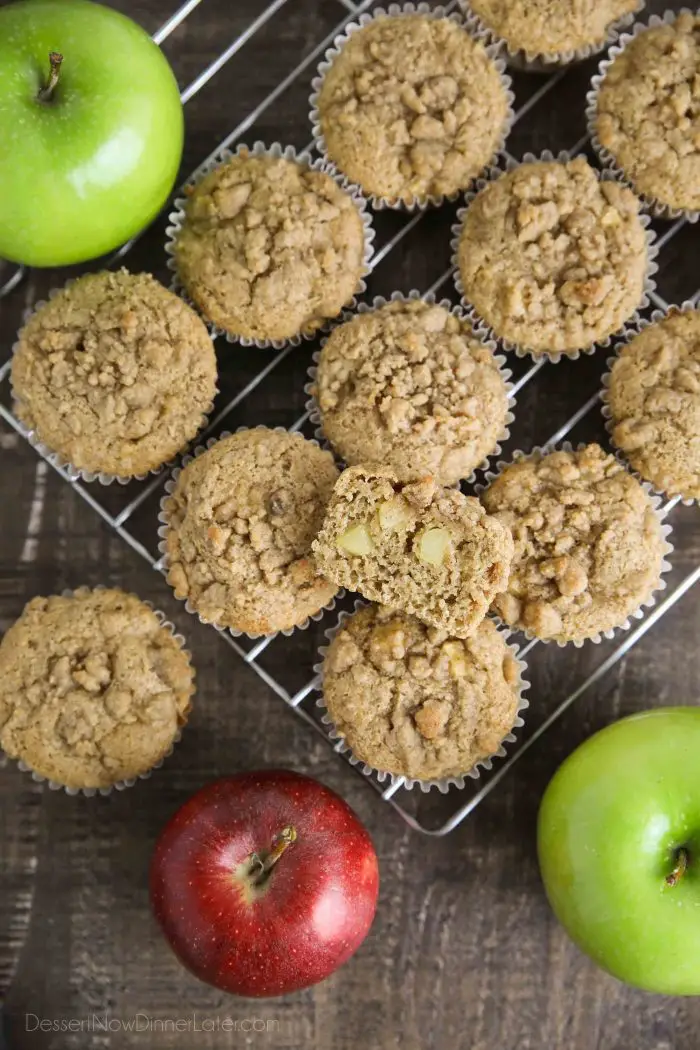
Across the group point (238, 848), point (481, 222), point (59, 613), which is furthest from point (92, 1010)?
point (481, 222)

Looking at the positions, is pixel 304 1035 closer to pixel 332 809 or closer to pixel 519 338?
pixel 332 809

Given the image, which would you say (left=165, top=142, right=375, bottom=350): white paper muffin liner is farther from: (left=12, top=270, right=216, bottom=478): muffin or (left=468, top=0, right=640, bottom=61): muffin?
(left=468, top=0, right=640, bottom=61): muffin

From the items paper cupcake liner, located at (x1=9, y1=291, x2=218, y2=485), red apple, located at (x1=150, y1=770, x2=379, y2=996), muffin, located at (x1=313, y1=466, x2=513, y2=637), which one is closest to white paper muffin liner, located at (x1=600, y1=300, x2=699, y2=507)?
muffin, located at (x1=313, y1=466, x2=513, y2=637)

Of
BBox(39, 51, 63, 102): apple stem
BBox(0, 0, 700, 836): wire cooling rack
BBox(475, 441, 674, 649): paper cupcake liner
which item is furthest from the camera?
BBox(0, 0, 700, 836): wire cooling rack

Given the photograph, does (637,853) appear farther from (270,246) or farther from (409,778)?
(270,246)

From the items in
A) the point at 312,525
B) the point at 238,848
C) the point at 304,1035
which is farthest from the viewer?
the point at 304,1035
